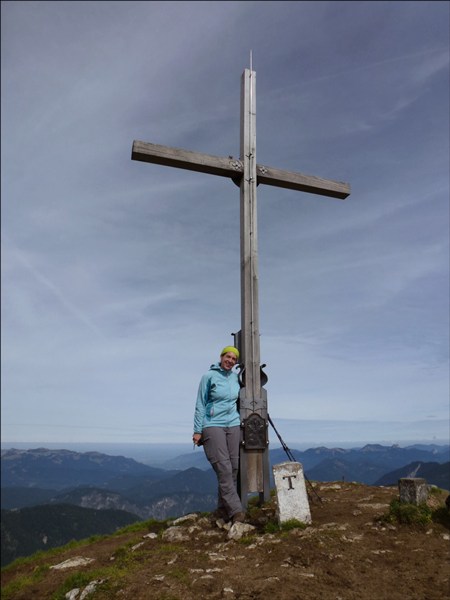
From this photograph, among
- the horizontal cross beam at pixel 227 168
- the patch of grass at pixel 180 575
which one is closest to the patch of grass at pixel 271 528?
the patch of grass at pixel 180 575

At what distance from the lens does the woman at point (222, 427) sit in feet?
28.0

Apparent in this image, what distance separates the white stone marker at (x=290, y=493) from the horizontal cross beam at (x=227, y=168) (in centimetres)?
662

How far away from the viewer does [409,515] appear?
7641mm

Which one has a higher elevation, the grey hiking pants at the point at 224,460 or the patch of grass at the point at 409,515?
the grey hiking pants at the point at 224,460

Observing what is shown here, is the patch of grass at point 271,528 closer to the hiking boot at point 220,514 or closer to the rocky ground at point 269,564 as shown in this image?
the rocky ground at point 269,564

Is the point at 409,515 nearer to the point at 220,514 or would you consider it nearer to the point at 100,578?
the point at 220,514

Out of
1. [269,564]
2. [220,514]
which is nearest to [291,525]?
[269,564]

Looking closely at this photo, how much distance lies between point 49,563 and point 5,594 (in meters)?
1.43

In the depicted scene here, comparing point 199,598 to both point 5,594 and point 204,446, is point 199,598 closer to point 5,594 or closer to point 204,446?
A: point 204,446

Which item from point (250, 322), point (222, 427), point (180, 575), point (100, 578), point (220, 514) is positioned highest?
point (250, 322)

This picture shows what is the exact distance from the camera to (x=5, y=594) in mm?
8141

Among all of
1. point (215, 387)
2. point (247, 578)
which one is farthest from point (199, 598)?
point (215, 387)

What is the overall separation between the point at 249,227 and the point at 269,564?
668 centimetres

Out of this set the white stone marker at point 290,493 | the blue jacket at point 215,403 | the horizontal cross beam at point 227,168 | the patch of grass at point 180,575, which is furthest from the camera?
the horizontal cross beam at point 227,168
